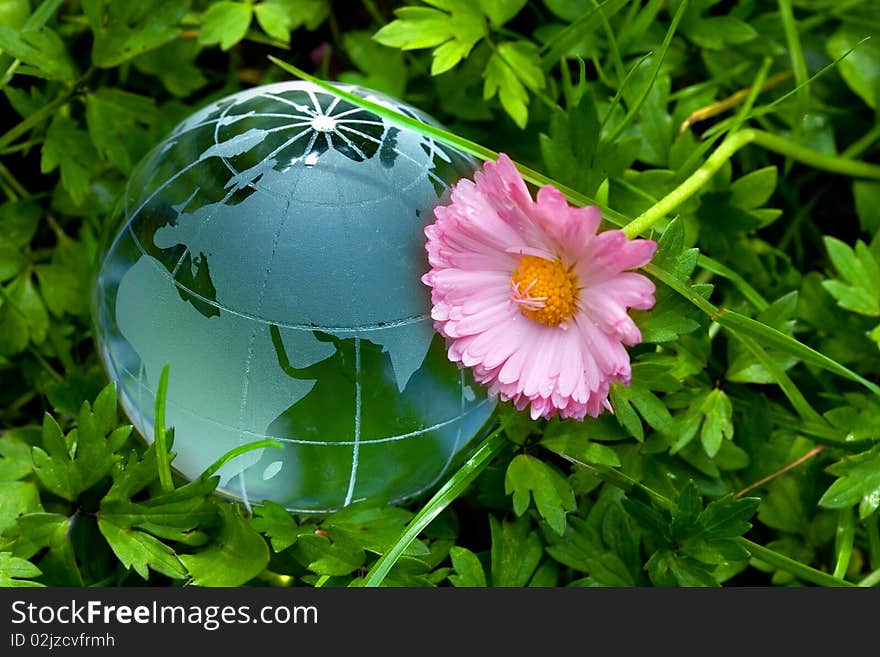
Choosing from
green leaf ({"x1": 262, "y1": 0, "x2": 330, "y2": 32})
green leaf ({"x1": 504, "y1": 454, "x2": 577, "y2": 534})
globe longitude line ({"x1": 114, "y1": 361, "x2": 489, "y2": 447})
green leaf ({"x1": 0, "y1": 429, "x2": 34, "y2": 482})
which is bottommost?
green leaf ({"x1": 504, "y1": 454, "x2": 577, "y2": 534})

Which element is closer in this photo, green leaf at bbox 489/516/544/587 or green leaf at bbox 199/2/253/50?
green leaf at bbox 489/516/544/587

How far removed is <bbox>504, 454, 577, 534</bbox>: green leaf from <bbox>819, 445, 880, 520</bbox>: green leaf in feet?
1.10

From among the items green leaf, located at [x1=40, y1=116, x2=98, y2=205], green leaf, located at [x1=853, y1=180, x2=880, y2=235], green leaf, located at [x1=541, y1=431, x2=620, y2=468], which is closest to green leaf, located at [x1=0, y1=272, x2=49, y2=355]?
green leaf, located at [x1=40, y1=116, x2=98, y2=205]

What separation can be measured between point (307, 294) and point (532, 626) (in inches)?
18.9

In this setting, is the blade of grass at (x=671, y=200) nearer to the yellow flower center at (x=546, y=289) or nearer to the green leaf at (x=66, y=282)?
the yellow flower center at (x=546, y=289)

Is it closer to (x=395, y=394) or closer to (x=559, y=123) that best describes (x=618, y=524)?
(x=395, y=394)

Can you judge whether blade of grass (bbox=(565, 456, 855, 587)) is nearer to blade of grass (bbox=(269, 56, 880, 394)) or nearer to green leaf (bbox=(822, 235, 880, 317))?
blade of grass (bbox=(269, 56, 880, 394))

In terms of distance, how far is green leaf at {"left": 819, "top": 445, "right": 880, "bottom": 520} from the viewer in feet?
3.97

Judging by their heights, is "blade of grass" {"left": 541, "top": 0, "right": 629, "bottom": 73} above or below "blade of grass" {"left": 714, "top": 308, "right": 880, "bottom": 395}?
above

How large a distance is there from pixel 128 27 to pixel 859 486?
1.15 m

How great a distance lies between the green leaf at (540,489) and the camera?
1141 millimetres

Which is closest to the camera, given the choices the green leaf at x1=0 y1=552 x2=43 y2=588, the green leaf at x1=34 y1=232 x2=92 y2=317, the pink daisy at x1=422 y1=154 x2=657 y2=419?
the pink daisy at x1=422 y1=154 x2=657 y2=419

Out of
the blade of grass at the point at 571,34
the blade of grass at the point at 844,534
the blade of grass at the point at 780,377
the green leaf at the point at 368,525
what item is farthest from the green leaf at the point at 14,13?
the blade of grass at the point at 844,534

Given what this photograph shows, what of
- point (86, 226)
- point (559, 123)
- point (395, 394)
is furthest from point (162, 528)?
point (559, 123)
